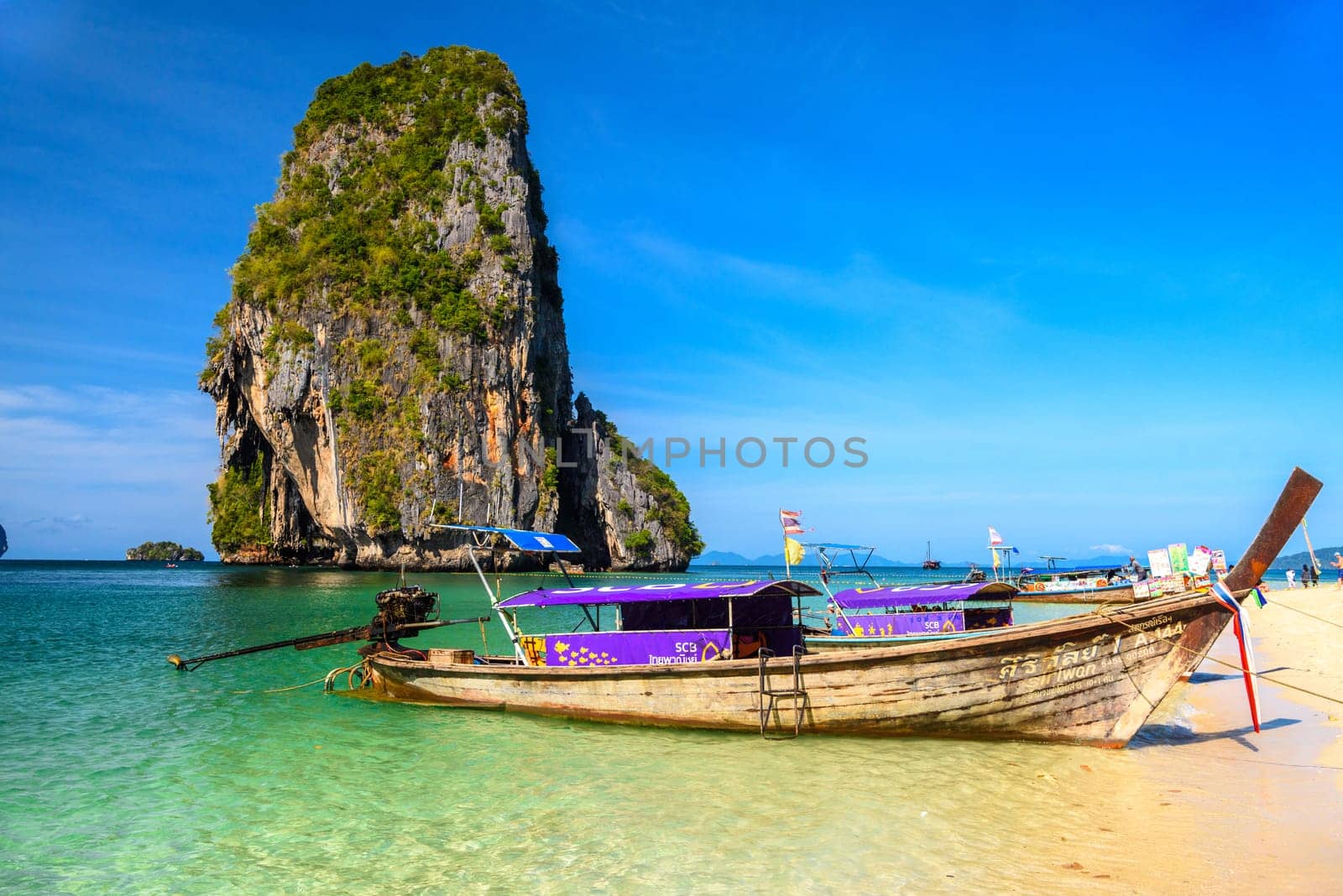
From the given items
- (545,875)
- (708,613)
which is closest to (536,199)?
(708,613)

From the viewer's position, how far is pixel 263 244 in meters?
63.0

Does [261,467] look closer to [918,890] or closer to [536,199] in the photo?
[536,199]

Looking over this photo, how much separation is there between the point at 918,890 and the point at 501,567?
59.8 meters

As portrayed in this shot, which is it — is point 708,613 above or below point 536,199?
below

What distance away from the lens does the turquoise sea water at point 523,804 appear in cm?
645

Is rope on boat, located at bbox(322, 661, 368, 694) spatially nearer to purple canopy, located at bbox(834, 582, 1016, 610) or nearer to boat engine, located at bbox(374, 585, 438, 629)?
boat engine, located at bbox(374, 585, 438, 629)

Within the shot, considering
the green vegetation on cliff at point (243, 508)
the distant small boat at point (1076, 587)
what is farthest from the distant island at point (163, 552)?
the distant small boat at point (1076, 587)

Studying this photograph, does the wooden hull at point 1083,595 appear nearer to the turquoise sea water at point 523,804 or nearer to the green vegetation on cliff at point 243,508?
the turquoise sea water at point 523,804

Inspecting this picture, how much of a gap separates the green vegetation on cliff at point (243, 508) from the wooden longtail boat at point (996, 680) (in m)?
74.8

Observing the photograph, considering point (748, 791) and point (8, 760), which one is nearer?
point (748, 791)

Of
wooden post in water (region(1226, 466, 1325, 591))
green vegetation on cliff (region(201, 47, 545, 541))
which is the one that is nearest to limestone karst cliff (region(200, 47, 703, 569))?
green vegetation on cliff (region(201, 47, 545, 541))

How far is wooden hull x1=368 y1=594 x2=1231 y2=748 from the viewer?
9.48 meters

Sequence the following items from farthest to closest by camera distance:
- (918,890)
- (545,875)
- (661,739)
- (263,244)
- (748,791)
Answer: (263,244) < (661,739) < (748,791) < (545,875) < (918,890)

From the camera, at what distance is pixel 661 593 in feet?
37.9
